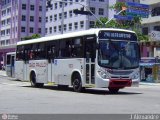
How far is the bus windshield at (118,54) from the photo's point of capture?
2111 cm

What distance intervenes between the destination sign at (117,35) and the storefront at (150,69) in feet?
75.8

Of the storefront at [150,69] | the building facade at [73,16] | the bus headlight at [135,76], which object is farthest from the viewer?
the building facade at [73,16]

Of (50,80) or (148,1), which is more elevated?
(148,1)

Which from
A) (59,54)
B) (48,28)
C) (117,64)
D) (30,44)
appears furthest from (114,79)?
(48,28)

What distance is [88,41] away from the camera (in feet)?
71.5

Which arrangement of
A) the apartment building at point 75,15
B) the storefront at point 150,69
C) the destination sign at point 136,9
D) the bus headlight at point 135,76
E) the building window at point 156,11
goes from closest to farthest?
the bus headlight at point 135,76, the storefront at point 150,69, the destination sign at point 136,9, the building window at point 156,11, the apartment building at point 75,15

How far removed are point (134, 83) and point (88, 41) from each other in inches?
122

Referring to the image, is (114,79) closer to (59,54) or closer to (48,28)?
(59,54)

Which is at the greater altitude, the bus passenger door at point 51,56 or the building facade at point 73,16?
the building facade at point 73,16

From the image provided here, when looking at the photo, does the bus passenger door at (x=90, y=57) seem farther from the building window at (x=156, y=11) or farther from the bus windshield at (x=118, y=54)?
the building window at (x=156, y=11)

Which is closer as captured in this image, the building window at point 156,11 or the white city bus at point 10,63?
the white city bus at point 10,63

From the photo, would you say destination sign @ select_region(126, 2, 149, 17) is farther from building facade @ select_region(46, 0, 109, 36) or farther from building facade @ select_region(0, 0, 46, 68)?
building facade @ select_region(0, 0, 46, 68)

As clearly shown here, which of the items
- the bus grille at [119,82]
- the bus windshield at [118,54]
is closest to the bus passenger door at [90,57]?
the bus windshield at [118,54]

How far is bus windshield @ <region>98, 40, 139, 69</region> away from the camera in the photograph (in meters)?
21.1
